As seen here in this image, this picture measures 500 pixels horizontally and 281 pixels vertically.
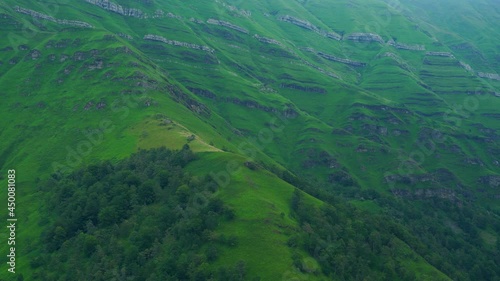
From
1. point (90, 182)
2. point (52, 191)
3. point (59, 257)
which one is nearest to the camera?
point (59, 257)

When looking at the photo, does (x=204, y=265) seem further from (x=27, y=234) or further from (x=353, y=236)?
(x=27, y=234)

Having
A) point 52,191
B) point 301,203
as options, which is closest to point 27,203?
point 52,191

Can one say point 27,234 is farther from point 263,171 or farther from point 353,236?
point 353,236

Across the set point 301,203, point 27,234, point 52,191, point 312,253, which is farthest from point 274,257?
point 52,191

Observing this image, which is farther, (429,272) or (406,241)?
(406,241)

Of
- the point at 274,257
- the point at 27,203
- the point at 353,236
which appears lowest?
the point at 27,203

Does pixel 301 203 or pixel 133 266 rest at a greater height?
pixel 301 203

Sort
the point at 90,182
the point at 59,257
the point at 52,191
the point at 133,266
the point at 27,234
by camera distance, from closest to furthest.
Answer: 1. the point at 133,266
2. the point at 59,257
3. the point at 27,234
4. the point at 90,182
5. the point at 52,191
